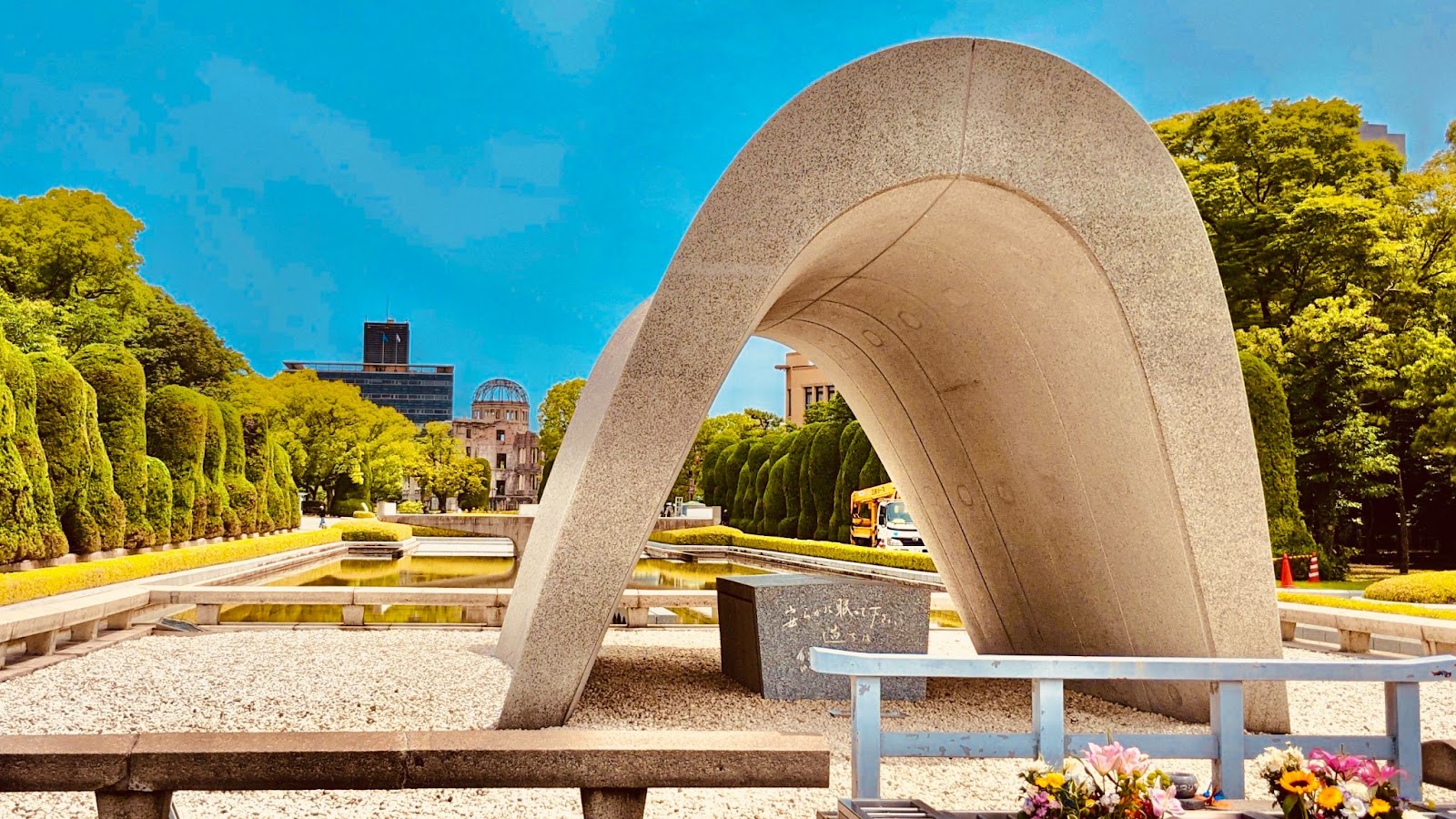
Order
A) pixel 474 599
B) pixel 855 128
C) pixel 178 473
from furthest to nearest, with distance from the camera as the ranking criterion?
pixel 178 473
pixel 474 599
pixel 855 128

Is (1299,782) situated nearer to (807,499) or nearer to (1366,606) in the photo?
(1366,606)

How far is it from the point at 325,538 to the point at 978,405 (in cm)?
2801

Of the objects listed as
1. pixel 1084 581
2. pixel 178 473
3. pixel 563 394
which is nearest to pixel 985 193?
pixel 1084 581

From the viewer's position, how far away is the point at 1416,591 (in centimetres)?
1319

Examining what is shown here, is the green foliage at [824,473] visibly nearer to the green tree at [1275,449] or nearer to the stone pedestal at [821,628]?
the green tree at [1275,449]

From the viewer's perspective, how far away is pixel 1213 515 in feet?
19.6

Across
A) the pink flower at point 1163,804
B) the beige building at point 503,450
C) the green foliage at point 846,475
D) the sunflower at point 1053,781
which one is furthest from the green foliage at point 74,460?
the beige building at point 503,450

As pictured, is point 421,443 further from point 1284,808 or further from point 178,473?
point 1284,808

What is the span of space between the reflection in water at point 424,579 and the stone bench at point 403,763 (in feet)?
33.5

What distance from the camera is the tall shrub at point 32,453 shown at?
16.4 m

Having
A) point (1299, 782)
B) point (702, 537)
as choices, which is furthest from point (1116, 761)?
point (702, 537)

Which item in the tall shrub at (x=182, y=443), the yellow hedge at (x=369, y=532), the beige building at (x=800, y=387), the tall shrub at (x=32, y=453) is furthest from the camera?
the beige building at (x=800, y=387)

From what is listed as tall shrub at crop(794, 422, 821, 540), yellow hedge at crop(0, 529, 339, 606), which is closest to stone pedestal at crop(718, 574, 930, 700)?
yellow hedge at crop(0, 529, 339, 606)

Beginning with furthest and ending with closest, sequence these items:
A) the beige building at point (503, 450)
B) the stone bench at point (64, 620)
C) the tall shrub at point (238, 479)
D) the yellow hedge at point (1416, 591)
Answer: the beige building at point (503, 450) → the tall shrub at point (238, 479) → the yellow hedge at point (1416, 591) → the stone bench at point (64, 620)
